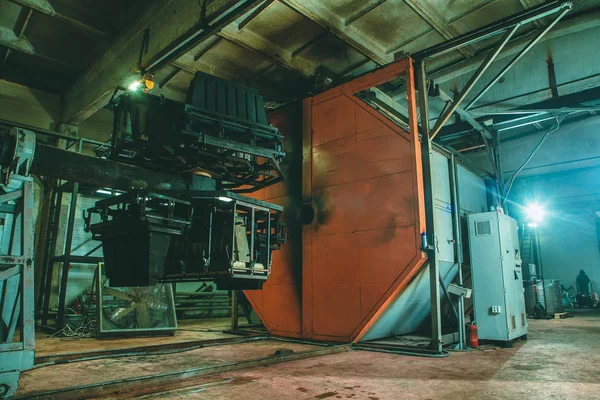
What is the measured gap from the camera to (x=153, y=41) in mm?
6133

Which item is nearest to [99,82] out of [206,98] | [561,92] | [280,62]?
[280,62]

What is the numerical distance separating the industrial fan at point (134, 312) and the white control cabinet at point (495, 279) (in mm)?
5170

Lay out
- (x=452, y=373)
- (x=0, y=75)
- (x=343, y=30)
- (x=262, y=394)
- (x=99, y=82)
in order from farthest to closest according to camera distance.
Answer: (x=0, y=75), (x=99, y=82), (x=343, y=30), (x=452, y=373), (x=262, y=394)

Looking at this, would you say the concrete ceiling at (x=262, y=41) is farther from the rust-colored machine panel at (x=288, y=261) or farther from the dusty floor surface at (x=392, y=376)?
the dusty floor surface at (x=392, y=376)

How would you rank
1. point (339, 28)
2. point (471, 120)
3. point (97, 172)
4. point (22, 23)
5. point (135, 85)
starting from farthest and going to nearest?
1. point (471, 120)
2. point (135, 85)
3. point (22, 23)
4. point (339, 28)
5. point (97, 172)

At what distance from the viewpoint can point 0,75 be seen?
805cm

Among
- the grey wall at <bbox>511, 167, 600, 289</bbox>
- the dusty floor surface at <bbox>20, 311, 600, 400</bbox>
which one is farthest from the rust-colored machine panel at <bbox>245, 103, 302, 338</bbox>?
the grey wall at <bbox>511, 167, 600, 289</bbox>

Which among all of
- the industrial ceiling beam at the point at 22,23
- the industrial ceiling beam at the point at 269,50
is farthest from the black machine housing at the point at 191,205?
the industrial ceiling beam at the point at 22,23

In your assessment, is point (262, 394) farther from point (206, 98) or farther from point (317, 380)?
point (206, 98)

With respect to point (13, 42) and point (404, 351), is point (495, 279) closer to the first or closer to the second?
point (404, 351)

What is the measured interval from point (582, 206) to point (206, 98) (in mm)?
12154

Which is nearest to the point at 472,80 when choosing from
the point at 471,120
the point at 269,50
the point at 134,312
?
the point at 471,120

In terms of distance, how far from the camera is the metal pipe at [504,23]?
4.63 meters

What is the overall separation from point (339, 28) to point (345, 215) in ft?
9.38
